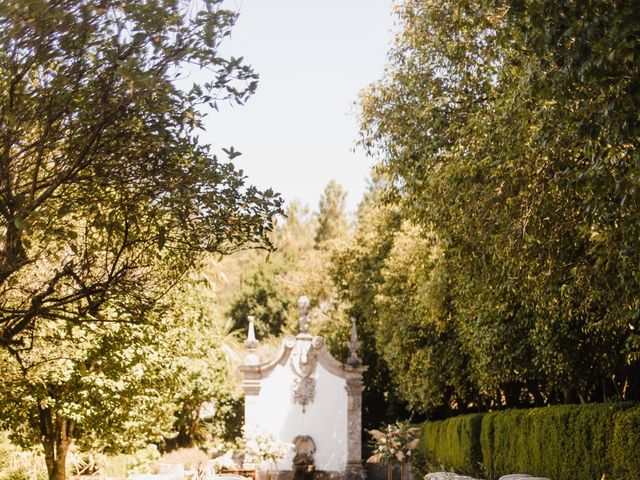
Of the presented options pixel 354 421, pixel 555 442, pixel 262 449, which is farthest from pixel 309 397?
pixel 555 442

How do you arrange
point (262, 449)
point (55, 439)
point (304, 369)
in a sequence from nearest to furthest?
point (55, 439), point (262, 449), point (304, 369)

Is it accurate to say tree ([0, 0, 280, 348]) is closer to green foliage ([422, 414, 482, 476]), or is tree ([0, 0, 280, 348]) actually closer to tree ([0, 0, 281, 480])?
tree ([0, 0, 281, 480])

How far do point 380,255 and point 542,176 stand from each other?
83.2 ft

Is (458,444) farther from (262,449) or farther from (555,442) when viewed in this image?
(555,442)

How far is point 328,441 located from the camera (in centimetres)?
3231

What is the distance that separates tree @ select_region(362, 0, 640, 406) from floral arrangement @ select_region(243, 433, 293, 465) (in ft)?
36.7

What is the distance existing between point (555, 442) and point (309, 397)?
17.0 metres

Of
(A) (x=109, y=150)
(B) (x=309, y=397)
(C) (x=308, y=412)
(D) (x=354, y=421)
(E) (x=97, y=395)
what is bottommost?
(D) (x=354, y=421)

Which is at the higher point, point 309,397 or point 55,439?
point 309,397

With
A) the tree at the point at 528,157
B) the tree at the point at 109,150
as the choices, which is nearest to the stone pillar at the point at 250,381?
the tree at the point at 528,157

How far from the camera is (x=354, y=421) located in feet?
106

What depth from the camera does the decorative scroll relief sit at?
107ft

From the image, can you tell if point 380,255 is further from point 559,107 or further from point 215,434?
point 559,107

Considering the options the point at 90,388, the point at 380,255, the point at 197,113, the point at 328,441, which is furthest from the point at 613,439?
the point at 380,255
